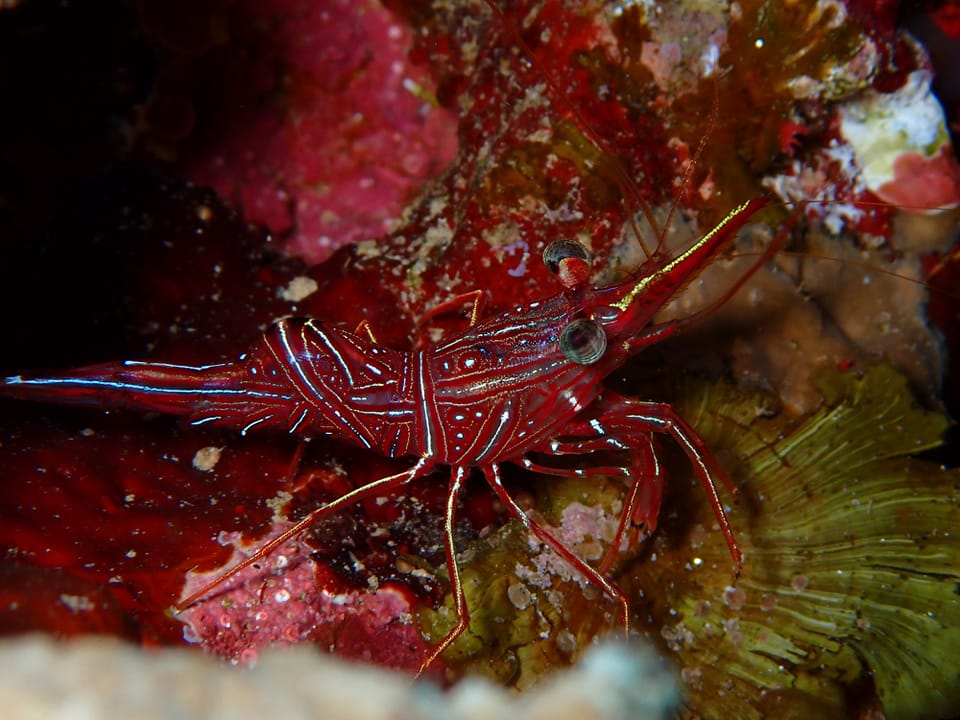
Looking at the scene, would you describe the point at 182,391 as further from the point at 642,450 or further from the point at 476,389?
the point at 642,450

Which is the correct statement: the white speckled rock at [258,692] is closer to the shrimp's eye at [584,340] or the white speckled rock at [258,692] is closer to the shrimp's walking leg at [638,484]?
the shrimp's eye at [584,340]

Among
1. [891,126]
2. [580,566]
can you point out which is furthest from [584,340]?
[891,126]

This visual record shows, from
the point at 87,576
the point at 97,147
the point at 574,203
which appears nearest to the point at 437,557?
the point at 87,576

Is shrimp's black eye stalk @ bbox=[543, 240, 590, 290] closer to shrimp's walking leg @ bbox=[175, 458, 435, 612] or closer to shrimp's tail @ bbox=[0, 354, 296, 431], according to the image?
shrimp's walking leg @ bbox=[175, 458, 435, 612]

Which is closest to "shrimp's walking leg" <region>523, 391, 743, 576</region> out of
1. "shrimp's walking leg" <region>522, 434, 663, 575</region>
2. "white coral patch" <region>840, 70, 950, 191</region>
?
"shrimp's walking leg" <region>522, 434, 663, 575</region>

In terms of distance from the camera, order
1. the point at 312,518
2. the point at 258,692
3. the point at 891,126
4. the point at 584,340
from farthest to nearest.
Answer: the point at 891,126, the point at 312,518, the point at 584,340, the point at 258,692

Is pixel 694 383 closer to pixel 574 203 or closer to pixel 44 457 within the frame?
pixel 574 203
